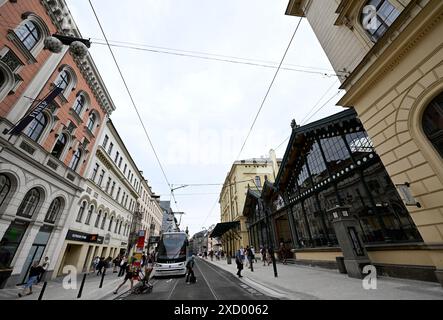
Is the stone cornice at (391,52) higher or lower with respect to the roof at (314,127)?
lower

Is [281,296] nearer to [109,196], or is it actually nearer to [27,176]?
[27,176]

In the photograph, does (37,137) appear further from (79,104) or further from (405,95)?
(405,95)

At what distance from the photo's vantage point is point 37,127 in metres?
12.5

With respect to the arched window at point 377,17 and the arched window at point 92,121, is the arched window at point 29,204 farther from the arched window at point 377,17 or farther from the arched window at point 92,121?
the arched window at point 377,17

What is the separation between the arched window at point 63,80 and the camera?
45.6 feet

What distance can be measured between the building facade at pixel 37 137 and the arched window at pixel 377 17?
17117mm

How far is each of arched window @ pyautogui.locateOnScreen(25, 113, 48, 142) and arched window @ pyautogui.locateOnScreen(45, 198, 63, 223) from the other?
16.3 ft

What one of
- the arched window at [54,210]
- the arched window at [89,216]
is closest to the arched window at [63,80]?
the arched window at [54,210]

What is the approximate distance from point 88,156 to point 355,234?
70.5 feet

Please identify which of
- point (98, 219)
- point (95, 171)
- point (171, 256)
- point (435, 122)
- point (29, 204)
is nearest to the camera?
point (435, 122)

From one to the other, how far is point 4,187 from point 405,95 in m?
18.8

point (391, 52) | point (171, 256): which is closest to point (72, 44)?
point (391, 52)

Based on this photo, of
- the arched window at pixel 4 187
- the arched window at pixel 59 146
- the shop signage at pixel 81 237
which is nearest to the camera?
the arched window at pixel 4 187

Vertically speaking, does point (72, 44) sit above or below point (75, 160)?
below
